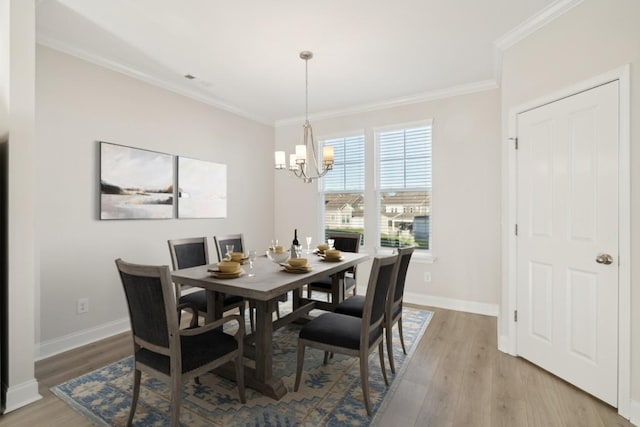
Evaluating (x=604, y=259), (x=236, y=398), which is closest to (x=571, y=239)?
(x=604, y=259)

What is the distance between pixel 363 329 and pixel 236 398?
1013 mm

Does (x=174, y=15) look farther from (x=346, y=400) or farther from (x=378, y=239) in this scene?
(x=378, y=239)

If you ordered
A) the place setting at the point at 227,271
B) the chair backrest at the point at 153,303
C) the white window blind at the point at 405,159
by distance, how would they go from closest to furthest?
the chair backrest at the point at 153,303
the place setting at the point at 227,271
the white window blind at the point at 405,159

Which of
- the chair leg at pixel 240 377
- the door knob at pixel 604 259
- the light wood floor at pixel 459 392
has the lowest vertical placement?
the light wood floor at pixel 459 392

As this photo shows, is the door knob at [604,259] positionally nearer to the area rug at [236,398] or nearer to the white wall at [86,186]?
the area rug at [236,398]

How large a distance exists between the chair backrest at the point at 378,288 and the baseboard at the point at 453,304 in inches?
89.6

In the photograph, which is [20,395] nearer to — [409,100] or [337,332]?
[337,332]

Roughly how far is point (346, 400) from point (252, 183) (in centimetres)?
374

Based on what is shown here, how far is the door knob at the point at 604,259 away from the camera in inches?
83.2

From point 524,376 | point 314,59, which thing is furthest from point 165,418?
point 314,59

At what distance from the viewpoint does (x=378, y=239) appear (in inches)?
185

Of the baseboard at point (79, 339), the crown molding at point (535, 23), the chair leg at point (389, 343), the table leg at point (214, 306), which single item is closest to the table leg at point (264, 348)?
the table leg at point (214, 306)

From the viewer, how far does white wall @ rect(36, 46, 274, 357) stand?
9.27 ft

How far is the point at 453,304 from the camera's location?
4.13 m
